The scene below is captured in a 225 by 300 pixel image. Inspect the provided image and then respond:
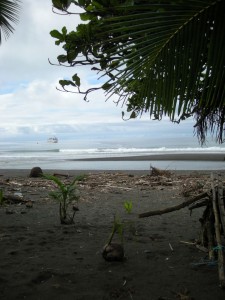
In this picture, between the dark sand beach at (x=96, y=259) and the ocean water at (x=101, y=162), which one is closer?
the dark sand beach at (x=96, y=259)

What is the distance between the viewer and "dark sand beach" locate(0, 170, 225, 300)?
2266mm

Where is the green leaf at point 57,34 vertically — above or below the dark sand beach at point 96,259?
above

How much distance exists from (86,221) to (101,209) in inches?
37.6

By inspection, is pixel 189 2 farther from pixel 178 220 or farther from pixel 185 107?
pixel 178 220

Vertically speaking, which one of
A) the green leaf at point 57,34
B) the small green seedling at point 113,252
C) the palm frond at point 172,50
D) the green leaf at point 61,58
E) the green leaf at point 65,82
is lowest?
the small green seedling at point 113,252

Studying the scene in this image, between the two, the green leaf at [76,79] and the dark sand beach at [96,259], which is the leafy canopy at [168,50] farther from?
the dark sand beach at [96,259]

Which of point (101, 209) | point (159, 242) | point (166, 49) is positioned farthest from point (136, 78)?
point (101, 209)

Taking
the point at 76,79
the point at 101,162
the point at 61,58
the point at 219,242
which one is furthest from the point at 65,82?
the point at 101,162

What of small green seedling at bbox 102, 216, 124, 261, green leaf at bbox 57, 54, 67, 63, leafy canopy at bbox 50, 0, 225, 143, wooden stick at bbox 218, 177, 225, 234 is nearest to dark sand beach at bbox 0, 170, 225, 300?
small green seedling at bbox 102, 216, 124, 261

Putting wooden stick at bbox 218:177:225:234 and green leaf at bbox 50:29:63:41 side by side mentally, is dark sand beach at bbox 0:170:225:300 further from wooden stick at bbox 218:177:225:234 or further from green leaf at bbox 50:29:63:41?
green leaf at bbox 50:29:63:41

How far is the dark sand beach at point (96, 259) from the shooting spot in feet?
7.43

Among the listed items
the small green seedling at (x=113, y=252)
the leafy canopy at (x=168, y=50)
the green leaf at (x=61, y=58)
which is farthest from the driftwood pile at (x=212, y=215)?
the green leaf at (x=61, y=58)

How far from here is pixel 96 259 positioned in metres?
2.89

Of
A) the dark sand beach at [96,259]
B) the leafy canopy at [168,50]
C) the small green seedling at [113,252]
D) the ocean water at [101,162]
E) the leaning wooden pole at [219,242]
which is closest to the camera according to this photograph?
the leafy canopy at [168,50]
